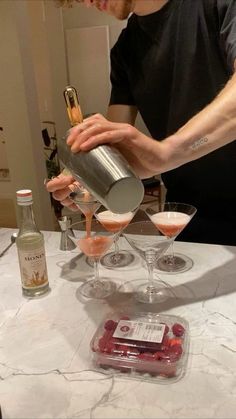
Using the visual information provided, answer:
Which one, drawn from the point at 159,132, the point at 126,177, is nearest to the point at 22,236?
the point at 126,177

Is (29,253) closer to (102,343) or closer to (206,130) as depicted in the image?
(102,343)

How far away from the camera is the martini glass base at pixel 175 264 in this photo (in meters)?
1.12

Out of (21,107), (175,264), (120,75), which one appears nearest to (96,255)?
(175,264)

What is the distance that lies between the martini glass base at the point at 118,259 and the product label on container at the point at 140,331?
1.17 feet

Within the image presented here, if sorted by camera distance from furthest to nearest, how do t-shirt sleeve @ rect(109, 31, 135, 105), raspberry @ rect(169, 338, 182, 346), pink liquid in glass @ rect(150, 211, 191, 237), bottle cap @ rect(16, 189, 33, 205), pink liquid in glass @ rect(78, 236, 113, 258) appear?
t-shirt sleeve @ rect(109, 31, 135, 105) < pink liquid in glass @ rect(150, 211, 191, 237) < pink liquid in glass @ rect(78, 236, 113, 258) < bottle cap @ rect(16, 189, 33, 205) < raspberry @ rect(169, 338, 182, 346)

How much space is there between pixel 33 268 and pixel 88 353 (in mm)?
275

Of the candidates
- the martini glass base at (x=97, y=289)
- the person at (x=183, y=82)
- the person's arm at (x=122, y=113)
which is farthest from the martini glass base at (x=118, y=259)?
the person's arm at (x=122, y=113)

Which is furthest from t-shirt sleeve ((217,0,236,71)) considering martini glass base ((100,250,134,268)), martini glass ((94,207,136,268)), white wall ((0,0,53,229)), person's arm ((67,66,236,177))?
white wall ((0,0,53,229))

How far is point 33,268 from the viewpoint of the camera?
98 cm

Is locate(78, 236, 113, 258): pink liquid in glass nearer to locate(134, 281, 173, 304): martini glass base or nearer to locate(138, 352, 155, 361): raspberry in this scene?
locate(134, 281, 173, 304): martini glass base

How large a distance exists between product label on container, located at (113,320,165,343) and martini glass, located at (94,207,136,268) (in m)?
0.36

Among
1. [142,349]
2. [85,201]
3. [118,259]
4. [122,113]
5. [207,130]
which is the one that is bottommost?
[118,259]

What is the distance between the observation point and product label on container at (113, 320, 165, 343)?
2.51 feet

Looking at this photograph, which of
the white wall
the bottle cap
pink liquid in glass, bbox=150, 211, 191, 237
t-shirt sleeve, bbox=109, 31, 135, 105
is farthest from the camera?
the white wall
